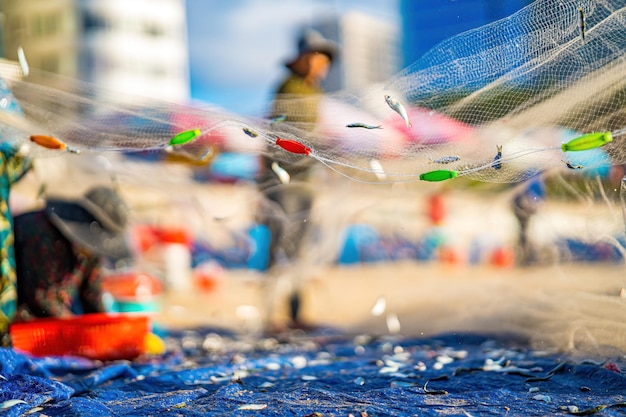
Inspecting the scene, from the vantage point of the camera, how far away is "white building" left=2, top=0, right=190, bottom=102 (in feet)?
38.9

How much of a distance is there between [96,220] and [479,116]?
2258 millimetres

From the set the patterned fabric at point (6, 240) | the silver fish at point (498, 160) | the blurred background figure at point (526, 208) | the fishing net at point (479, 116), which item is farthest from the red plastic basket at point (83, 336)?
the blurred background figure at point (526, 208)

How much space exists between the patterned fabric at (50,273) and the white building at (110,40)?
650 centimetres

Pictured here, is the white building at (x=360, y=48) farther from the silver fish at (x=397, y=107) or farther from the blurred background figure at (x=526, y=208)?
the silver fish at (x=397, y=107)

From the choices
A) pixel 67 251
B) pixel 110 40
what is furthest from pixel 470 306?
pixel 110 40

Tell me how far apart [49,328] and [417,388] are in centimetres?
191

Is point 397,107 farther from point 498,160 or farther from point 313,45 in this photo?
point 313,45

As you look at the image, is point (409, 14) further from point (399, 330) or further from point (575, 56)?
point (575, 56)

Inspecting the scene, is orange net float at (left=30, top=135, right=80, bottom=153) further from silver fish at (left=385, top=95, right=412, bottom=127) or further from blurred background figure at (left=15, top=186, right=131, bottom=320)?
silver fish at (left=385, top=95, right=412, bottom=127)

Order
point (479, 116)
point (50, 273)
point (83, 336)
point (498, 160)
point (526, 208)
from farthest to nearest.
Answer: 1. point (526, 208)
2. point (50, 273)
3. point (83, 336)
4. point (479, 116)
5. point (498, 160)

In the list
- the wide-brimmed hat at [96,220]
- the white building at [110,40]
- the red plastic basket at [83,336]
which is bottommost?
the red plastic basket at [83,336]

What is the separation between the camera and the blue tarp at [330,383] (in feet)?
8.05

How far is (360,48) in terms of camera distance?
52.4 feet

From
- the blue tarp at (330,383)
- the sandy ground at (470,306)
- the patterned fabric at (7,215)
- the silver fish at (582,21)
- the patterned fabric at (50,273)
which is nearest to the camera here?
the blue tarp at (330,383)
